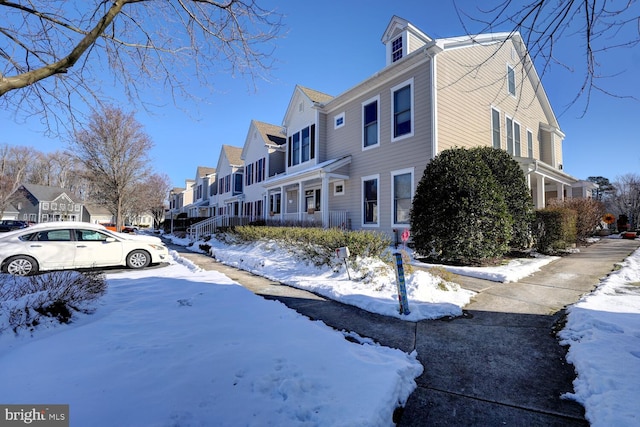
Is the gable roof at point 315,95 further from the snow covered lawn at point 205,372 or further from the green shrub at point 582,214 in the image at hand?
the snow covered lawn at point 205,372

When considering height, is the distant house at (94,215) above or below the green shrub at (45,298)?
above

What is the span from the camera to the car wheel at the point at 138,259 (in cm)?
853

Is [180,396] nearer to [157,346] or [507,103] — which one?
[157,346]

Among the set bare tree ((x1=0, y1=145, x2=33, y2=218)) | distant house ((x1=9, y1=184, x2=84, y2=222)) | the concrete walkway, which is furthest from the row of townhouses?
distant house ((x1=9, y1=184, x2=84, y2=222))

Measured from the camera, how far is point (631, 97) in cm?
320

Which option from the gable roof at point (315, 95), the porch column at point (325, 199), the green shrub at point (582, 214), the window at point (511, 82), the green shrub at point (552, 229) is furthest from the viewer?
the gable roof at point (315, 95)

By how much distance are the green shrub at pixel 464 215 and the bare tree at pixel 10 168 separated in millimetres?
50689

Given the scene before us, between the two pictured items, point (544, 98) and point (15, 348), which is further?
point (544, 98)

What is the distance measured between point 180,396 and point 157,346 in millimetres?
1041

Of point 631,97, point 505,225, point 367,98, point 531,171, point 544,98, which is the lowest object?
point 505,225

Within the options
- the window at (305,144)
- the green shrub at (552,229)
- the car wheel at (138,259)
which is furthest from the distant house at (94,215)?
the green shrub at (552,229)

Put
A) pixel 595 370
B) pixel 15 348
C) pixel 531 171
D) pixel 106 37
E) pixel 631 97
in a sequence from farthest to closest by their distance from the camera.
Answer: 1. pixel 531 171
2. pixel 106 37
3. pixel 631 97
4. pixel 15 348
5. pixel 595 370

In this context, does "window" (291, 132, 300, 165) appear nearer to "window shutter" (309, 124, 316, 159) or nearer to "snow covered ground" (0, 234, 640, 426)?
"window shutter" (309, 124, 316, 159)

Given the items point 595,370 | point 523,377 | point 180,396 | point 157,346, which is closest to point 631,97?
point 595,370
